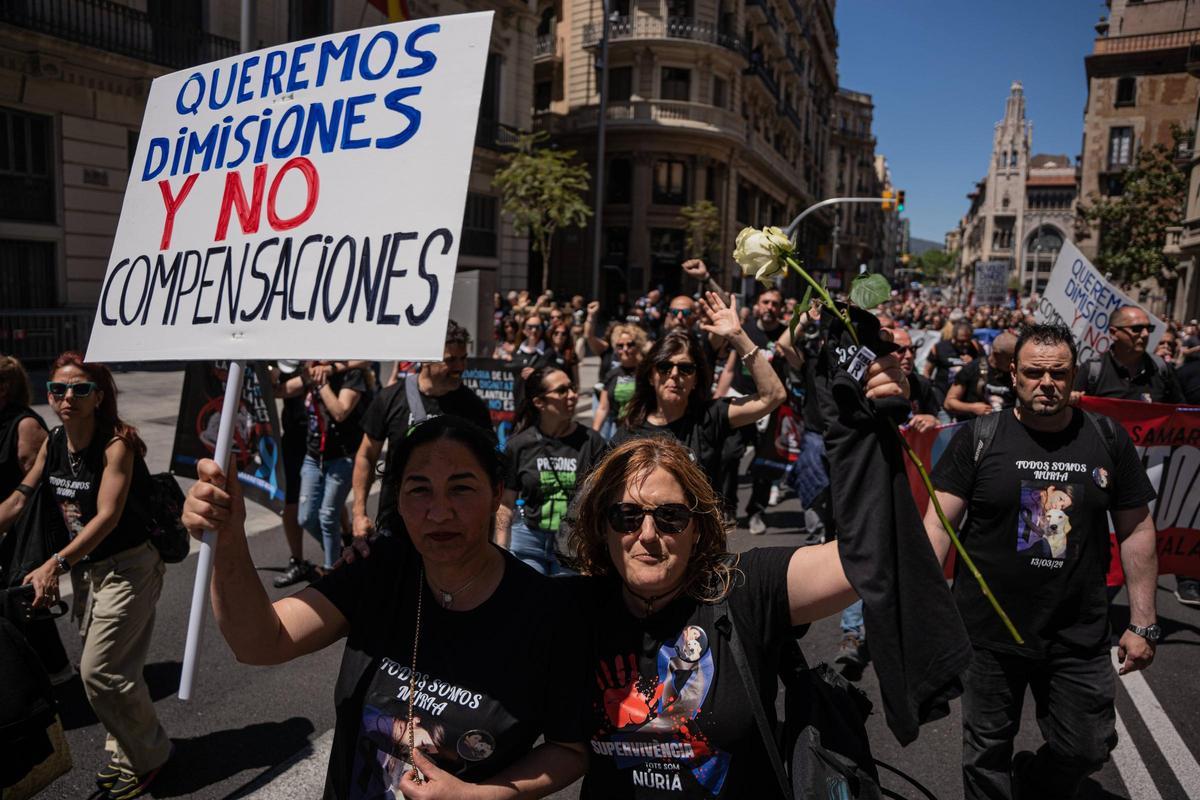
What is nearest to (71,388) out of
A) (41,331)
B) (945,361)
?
(945,361)

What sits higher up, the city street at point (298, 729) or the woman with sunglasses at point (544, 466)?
the woman with sunglasses at point (544, 466)

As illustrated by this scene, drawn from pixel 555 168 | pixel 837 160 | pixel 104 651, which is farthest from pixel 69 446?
pixel 837 160

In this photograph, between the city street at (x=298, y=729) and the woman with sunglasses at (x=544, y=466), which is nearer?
the city street at (x=298, y=729)

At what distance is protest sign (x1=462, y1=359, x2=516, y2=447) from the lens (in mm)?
7906

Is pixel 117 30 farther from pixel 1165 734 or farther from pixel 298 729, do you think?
pixel 1165 734

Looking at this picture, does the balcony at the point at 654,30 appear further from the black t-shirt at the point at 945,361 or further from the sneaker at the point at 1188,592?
the sneaker at the point at 1188,592

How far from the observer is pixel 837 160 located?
95688 mm

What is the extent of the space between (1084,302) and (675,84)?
34707mm

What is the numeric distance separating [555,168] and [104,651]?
2296 centimetres

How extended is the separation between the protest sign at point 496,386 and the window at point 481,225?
20.1m

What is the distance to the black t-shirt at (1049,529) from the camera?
2.95 m

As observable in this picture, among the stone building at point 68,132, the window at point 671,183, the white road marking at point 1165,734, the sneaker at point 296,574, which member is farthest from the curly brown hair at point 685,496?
the window at point 671,183

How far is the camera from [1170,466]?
17.0ft

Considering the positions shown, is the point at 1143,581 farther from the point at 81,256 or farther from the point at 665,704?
the point at 81,256
